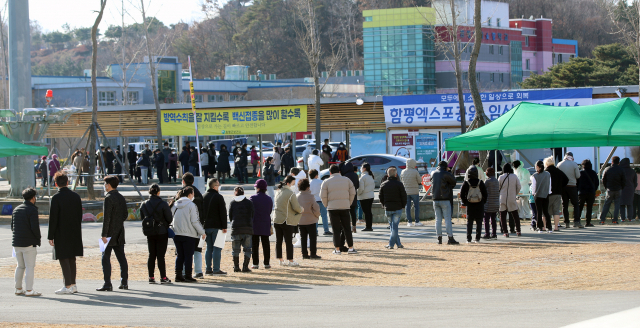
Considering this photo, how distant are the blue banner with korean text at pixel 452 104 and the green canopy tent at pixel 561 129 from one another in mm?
10049

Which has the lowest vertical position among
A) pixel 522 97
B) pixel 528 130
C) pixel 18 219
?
pixel 18 219

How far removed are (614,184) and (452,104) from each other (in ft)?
42.6

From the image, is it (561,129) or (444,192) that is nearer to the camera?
(444,192)

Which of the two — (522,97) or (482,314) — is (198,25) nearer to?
(522,97)

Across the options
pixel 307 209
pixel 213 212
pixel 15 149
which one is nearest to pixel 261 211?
pixel 213 212

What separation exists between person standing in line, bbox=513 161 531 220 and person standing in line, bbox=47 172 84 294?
10546mm

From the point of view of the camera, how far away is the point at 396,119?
1195 inches

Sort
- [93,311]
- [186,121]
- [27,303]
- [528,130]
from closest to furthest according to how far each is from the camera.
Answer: [93,311] < [27,303] < [528,130] < [186,121]

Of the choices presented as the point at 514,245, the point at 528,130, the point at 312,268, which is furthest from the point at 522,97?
the point at 312,268

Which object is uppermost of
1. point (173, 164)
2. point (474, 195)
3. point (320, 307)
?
point (173, 164)

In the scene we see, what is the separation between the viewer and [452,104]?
96.6 ft

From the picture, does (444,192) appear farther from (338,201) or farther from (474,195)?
(338,201)

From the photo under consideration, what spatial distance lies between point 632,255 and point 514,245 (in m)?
2.49

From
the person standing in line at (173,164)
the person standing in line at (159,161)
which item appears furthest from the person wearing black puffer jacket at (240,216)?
the person standing in line at (173,164)
